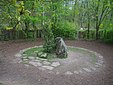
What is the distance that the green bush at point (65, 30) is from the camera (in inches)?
440

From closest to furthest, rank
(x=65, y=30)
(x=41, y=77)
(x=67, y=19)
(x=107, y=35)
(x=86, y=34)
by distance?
(x=41, y=77) → (x=107, y=35) → (x=65, y=30) → (x=86, y=34) → (x=67, y=19)

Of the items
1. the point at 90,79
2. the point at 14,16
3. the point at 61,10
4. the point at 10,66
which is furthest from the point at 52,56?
the point at 61,10

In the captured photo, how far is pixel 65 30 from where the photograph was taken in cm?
1118

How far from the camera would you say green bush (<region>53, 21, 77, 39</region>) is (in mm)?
11164

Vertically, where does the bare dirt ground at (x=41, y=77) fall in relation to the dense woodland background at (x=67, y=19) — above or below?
below

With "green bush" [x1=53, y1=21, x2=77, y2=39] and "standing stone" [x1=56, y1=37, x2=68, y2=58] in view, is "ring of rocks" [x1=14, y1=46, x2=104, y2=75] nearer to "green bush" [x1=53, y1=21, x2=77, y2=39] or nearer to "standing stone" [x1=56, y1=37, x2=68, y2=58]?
"standing stone" [x1=56, y1=37, x2=68, y2=58]

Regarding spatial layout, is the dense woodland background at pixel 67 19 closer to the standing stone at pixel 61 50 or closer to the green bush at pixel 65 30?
the green bush at pixel 65 30

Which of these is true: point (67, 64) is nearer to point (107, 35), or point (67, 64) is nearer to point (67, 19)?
point (107, 35)

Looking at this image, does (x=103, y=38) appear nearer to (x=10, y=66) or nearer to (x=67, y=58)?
(x=67, y=58)

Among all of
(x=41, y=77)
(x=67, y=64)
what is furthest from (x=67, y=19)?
(x=41, y=77)

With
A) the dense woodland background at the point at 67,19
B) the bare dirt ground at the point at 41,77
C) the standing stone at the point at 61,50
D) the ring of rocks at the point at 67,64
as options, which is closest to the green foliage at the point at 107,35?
the dense woodland background at the point at 67,19

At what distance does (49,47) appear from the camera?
22.5 feet

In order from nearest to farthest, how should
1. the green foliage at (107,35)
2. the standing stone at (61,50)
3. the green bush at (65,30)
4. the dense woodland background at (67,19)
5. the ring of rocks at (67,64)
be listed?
the ring of rocks at (67,64) < the standing stone at (61,50) < the dense woodland background at (67,19) < the green foliage at (107,35) < the green bush at (65,30)

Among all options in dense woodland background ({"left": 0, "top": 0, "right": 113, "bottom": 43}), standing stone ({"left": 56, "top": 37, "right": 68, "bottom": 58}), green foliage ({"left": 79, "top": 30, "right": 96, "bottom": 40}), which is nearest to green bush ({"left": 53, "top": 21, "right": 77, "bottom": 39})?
dense woodland background ({"left": 0, "top": 0, "right": 113, "bottom": 43})
